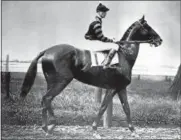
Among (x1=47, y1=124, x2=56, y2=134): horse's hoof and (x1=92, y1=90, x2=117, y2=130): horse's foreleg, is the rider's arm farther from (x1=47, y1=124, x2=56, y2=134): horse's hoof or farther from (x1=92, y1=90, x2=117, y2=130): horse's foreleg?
(x1=47, y1=124, x2=56, y2=134): horse's hoof

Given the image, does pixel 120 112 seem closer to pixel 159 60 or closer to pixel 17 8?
pixel 159 60

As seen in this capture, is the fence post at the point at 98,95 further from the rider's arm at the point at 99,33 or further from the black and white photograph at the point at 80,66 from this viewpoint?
the rider's arm at the point at 99,33

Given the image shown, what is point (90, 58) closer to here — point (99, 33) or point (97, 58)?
point (97, 58)

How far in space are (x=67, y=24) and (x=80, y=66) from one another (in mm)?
591

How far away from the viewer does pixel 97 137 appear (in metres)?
3.35

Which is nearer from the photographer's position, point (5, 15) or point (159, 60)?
point (5, 15)

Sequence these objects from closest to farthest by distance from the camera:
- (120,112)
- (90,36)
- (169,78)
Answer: (90,36) → (120,112) → (169,78)

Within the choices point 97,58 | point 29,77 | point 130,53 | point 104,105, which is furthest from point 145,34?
point 29,77

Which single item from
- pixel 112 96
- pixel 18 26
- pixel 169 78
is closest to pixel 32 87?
pixel 18 26

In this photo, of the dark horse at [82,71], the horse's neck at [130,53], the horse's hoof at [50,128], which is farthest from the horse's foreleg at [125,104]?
the horse's hoof at [50,128]

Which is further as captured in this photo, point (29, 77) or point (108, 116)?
point (108, 116)

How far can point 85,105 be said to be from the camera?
3514 mm

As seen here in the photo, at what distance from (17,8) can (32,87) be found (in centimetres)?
94

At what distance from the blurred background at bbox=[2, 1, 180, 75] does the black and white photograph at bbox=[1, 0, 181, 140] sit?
11mm
